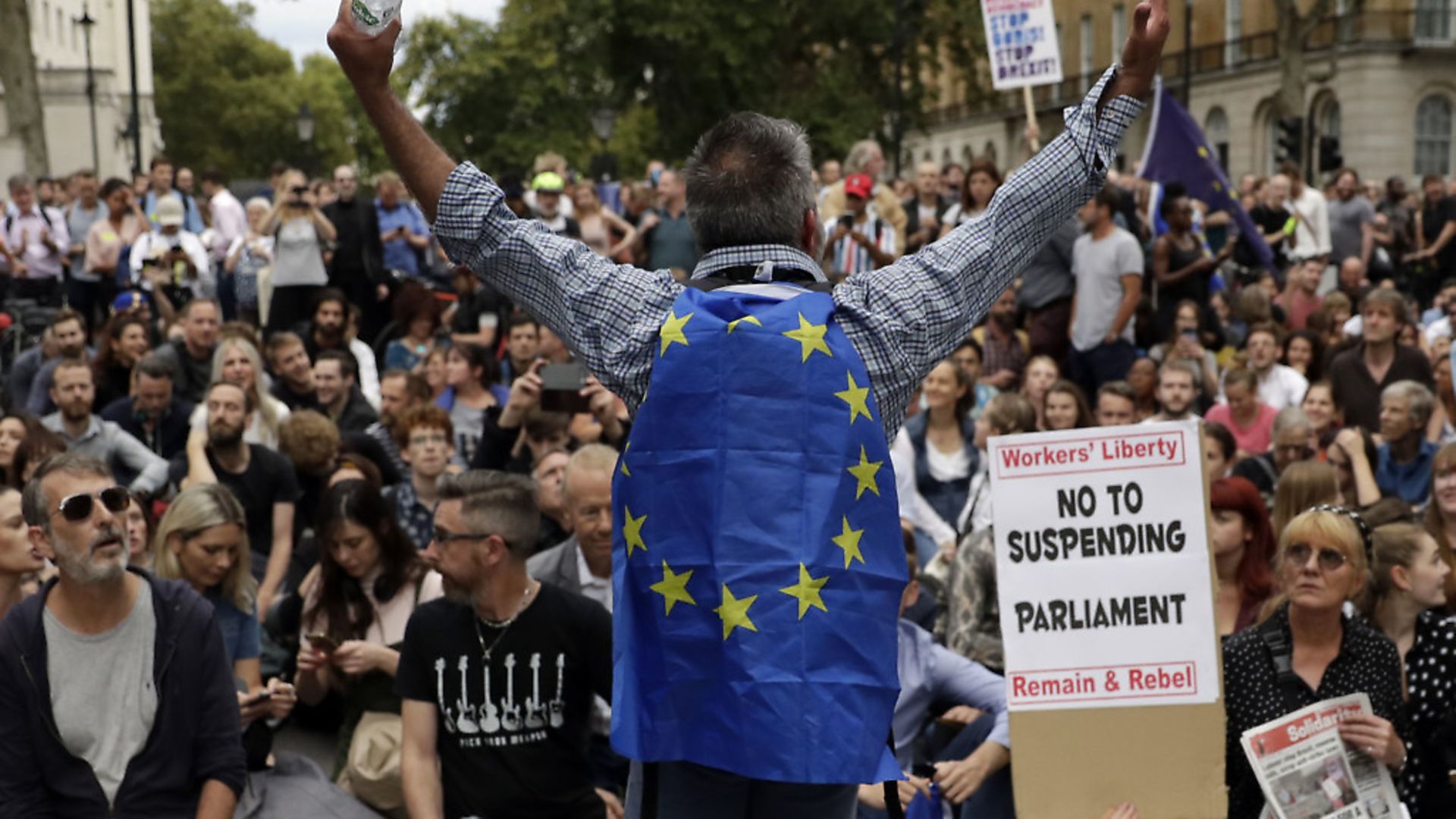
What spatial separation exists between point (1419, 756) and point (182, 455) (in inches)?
238

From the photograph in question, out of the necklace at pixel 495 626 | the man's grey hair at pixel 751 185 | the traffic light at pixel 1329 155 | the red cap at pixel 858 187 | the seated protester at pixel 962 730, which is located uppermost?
the traffic light at pixel 1329 155

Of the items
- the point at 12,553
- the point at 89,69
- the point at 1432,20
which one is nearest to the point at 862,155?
the point at 12,553

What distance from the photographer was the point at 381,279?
1588 cm

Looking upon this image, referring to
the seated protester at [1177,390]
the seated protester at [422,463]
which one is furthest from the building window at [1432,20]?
the seated protester at [422,463]

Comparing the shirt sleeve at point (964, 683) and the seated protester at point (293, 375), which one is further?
the seated protester at point (293, 375)

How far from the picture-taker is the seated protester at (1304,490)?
24.0ft

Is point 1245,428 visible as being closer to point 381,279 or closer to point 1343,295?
point 1343,295

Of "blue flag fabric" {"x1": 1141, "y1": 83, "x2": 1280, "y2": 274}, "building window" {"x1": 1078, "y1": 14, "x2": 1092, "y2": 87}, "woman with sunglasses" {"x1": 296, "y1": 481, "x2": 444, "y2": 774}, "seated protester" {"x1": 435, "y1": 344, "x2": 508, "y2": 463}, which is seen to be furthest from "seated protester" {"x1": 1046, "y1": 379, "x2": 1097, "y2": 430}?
"building window" {"x1": 1078, "y1": 14, "x2": 1092, "y2": 87}

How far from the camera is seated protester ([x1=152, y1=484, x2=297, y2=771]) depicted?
6.51m

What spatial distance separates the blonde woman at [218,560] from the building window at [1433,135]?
167 feet

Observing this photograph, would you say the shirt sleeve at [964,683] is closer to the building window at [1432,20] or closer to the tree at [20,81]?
the tree at [20,81]

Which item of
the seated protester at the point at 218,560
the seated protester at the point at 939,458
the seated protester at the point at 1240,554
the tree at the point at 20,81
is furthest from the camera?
the tree at the point at 20,81

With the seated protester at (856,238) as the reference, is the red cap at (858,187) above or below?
above

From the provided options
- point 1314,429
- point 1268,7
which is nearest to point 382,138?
point 1314,429
